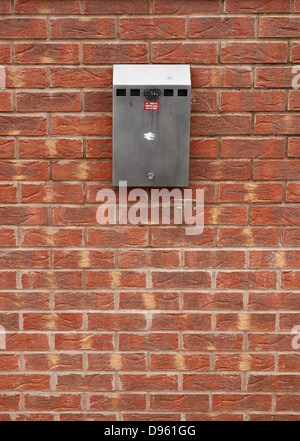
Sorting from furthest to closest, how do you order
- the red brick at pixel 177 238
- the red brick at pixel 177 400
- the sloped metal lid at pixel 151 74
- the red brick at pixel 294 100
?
the red brick at pixel 177 400, the red brick at pixel 177 238, the red brick at pixel 294 100, the sloped metal lid at pixel 151 74

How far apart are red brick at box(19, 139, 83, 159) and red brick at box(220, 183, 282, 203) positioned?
0.62 meters

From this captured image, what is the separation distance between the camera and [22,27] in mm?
2033

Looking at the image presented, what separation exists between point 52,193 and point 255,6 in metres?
1.10

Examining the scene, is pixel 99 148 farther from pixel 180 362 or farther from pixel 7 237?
pixel 180 362

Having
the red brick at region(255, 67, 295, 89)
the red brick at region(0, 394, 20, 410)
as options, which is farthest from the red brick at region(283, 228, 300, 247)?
the red brick at region(0, 394, 20, 410)

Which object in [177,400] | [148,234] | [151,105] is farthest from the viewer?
[177,400]

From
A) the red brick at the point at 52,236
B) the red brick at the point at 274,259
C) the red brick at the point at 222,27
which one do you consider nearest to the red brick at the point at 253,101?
the red brick at the point at 222,27

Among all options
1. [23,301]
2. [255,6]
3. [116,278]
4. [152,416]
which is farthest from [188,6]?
[152,416]

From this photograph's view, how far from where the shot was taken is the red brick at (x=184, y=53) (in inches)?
80.4

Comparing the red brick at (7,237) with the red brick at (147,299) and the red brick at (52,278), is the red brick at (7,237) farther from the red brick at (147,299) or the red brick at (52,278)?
the red brick at (147,299)

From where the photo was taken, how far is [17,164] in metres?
2.12

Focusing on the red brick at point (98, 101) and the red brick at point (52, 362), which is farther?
the red brick at point (52, 362)

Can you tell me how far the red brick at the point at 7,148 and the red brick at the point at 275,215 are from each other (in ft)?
3.36

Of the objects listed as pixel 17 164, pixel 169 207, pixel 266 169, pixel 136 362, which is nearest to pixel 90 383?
pixel 136 362
